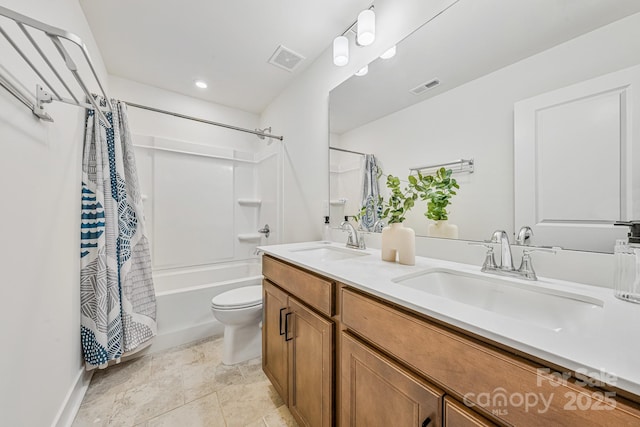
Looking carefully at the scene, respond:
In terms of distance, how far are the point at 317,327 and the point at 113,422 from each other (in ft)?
4.13

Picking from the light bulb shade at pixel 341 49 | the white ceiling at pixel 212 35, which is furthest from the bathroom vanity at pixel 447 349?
the white ceiling at pixel 212 35

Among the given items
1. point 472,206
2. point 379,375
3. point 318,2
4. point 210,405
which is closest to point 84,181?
point 210,405

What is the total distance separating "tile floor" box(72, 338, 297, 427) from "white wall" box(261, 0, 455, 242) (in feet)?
3.59

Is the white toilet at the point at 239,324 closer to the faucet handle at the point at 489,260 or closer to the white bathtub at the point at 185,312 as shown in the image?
the white bathtub at the point at 185,312

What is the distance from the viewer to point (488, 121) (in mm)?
969

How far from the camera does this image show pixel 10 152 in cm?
82

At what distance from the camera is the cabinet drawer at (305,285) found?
0.89 metres

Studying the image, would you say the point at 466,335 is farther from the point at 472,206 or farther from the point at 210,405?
the point at 210,405

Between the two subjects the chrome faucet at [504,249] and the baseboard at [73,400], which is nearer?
the chrome faucet at [504,249]

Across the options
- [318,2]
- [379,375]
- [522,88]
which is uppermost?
[318,2]

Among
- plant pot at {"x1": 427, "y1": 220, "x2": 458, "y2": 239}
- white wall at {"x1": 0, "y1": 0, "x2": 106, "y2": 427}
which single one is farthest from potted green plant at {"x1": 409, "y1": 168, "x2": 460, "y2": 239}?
white wall at {"x1": 0, "y1": 0, "x2": 106, "y2": 427}

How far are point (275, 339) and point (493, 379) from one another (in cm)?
110

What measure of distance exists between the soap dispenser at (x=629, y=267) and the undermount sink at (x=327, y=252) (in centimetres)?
93

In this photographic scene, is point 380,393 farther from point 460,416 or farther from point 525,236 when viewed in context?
point 525,236
